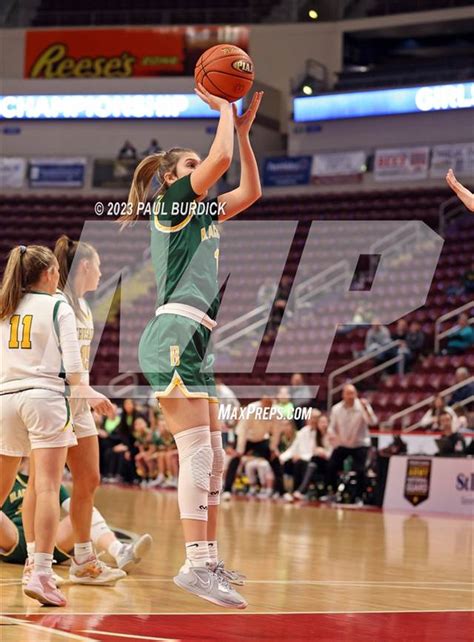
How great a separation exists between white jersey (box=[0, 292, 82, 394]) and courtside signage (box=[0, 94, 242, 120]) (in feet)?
66.9

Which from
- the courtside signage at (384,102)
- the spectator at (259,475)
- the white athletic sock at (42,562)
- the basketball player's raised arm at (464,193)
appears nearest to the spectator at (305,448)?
the spectator at (259,475)

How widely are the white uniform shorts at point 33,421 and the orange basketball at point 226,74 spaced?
1627mm

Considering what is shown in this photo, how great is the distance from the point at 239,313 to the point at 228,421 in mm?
5339

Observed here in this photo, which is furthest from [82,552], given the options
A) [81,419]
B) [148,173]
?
[148,173]

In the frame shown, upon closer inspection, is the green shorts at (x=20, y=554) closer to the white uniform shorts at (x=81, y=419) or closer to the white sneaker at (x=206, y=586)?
the white uniform shorts at (x=81, y=419)

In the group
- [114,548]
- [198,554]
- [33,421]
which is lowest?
[114,548]

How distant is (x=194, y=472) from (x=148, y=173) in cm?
141

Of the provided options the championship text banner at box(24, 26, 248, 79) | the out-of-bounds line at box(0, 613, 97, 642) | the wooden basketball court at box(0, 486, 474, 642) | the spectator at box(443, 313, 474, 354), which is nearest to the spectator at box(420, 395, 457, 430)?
the wooden basketball court at box(0, 486, 474, 642)

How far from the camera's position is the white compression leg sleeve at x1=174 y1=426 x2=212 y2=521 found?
4621mm

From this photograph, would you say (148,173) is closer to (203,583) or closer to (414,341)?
(203,583)

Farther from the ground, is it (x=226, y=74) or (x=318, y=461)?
(x=226, y=74)

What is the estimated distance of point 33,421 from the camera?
5.02 m

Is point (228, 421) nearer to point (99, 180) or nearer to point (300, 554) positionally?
point (300, 554)

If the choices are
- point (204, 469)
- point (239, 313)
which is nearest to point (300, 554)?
point (204, 469)
